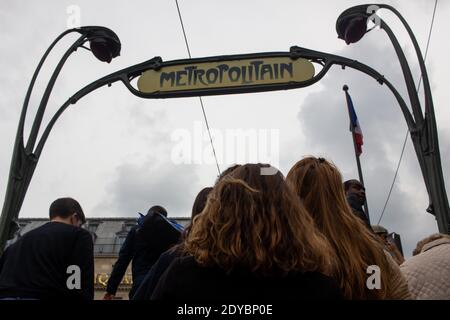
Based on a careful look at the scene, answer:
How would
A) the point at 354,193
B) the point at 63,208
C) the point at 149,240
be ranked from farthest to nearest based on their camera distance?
the point at 354,193, the point at 149,240, the point at 63,208

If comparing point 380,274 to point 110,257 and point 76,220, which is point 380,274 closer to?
point 76,220

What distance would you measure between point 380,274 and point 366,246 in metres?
0.13

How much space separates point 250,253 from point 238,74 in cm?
422

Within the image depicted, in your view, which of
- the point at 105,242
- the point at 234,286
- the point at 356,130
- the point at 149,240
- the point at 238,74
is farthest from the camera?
the point at 105,242

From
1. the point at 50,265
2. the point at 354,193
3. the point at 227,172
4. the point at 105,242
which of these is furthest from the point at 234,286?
the point at 105,242

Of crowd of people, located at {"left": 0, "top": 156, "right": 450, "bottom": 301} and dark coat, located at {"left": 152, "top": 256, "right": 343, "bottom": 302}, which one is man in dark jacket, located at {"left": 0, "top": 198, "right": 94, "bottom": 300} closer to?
crowd of people, located at {"left": 0, "top": 156, "right": 450, "bottom": 301}

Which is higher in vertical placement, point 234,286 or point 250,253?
point 250,253

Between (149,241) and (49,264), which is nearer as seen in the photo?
(49,264)

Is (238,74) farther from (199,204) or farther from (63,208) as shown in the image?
(199,204)

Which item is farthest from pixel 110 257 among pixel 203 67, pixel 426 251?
pixel 426 251

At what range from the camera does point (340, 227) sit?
7.16 ft

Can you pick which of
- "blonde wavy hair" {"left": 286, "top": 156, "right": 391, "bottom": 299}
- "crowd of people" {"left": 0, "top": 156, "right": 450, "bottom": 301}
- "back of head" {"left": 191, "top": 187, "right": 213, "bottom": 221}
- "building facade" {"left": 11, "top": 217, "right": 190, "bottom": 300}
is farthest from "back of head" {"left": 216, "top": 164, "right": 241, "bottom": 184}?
"building facade" {"left": 11, "top": 217, "right": 190, "bottom": 300}

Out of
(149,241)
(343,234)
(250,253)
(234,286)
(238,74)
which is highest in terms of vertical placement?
(238,74)
